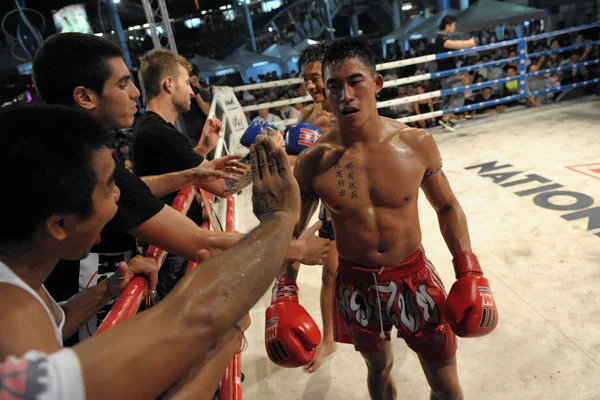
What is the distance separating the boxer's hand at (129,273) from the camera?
1.26 m

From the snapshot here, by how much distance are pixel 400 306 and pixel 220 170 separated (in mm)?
1038

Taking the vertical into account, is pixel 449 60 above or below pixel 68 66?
below

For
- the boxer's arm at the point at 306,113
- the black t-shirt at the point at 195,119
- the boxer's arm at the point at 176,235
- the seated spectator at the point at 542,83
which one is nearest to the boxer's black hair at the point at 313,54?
the boxer's arm at the point at 306,113

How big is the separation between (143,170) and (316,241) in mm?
1121

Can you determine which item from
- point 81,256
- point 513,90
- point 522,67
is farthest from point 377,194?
point 513,90

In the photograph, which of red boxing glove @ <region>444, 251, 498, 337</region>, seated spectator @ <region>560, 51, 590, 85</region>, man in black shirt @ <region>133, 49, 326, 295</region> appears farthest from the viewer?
seated spectator @ <region>560, 51, 590, 85</region>

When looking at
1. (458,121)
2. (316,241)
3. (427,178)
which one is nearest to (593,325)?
(427,178)

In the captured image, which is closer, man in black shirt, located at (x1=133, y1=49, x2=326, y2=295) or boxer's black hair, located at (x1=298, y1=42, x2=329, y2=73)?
man in black shirt, located at (x1=133, y1=49, x2=326, y2=295)

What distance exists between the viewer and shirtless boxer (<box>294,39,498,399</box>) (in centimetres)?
157

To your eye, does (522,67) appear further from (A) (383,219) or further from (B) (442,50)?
(A) (383,219)

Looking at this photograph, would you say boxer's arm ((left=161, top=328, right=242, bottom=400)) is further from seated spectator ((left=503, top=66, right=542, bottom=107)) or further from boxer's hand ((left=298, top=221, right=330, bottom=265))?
seated spectator ((left=503, top=66, right=542, bottom=107))

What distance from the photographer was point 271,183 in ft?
2.91

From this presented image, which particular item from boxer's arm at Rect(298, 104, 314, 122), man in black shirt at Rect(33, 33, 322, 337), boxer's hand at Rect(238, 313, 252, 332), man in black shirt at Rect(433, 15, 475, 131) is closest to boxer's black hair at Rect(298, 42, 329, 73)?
boxer's arm at Rect(298, 104, 314, 122)

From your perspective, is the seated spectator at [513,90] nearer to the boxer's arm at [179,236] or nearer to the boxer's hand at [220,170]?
the boxer's hand at [220,170]
